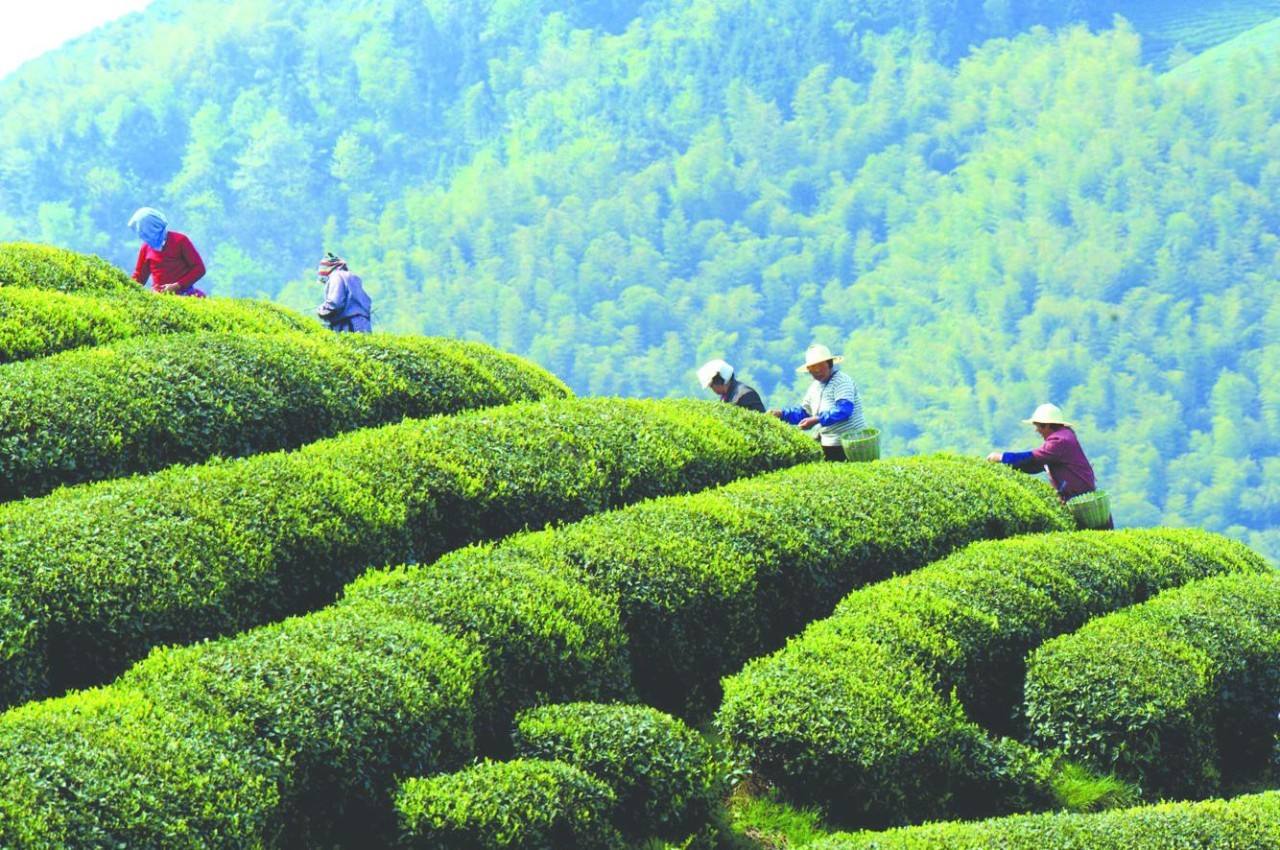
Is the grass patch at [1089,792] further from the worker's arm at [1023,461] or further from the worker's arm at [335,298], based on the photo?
the worker's arm at [335,298]

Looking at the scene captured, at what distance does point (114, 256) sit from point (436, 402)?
553 ft

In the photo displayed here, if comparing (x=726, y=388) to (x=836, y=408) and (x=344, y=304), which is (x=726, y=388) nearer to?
(x=836, y=408)

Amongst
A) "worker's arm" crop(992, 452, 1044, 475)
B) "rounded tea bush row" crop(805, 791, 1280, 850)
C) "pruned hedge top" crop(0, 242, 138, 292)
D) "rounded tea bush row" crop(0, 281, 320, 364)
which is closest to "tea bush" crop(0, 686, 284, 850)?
"rounded tea bush row" crop(805, 791, 1280, 850)

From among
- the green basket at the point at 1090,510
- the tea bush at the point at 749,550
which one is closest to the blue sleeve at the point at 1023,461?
the green basket at the point at 1090,510

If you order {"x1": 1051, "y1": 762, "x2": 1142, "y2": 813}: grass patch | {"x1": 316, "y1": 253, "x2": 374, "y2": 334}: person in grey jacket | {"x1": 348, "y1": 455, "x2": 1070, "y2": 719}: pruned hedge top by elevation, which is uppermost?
{"x1": 316, "y1": 253, "x2": 374, "y2": 334}: person in grey jacket

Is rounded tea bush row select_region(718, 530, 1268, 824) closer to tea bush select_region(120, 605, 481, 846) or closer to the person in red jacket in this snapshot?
tea bush select_region(120, 605, 481, 846)

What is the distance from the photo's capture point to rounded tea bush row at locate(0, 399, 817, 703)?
1038 cm

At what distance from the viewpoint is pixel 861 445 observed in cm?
1756

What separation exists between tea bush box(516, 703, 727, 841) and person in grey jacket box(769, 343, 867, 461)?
24.1 feet

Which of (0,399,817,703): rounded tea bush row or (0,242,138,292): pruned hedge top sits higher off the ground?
(0,242,138,292): pruned hedge top

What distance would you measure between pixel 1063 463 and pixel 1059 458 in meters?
0.07

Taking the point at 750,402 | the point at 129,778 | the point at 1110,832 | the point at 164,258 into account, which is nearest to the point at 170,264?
the point at 164,258

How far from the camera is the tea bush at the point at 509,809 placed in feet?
30.7

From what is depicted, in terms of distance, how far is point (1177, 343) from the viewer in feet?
502
